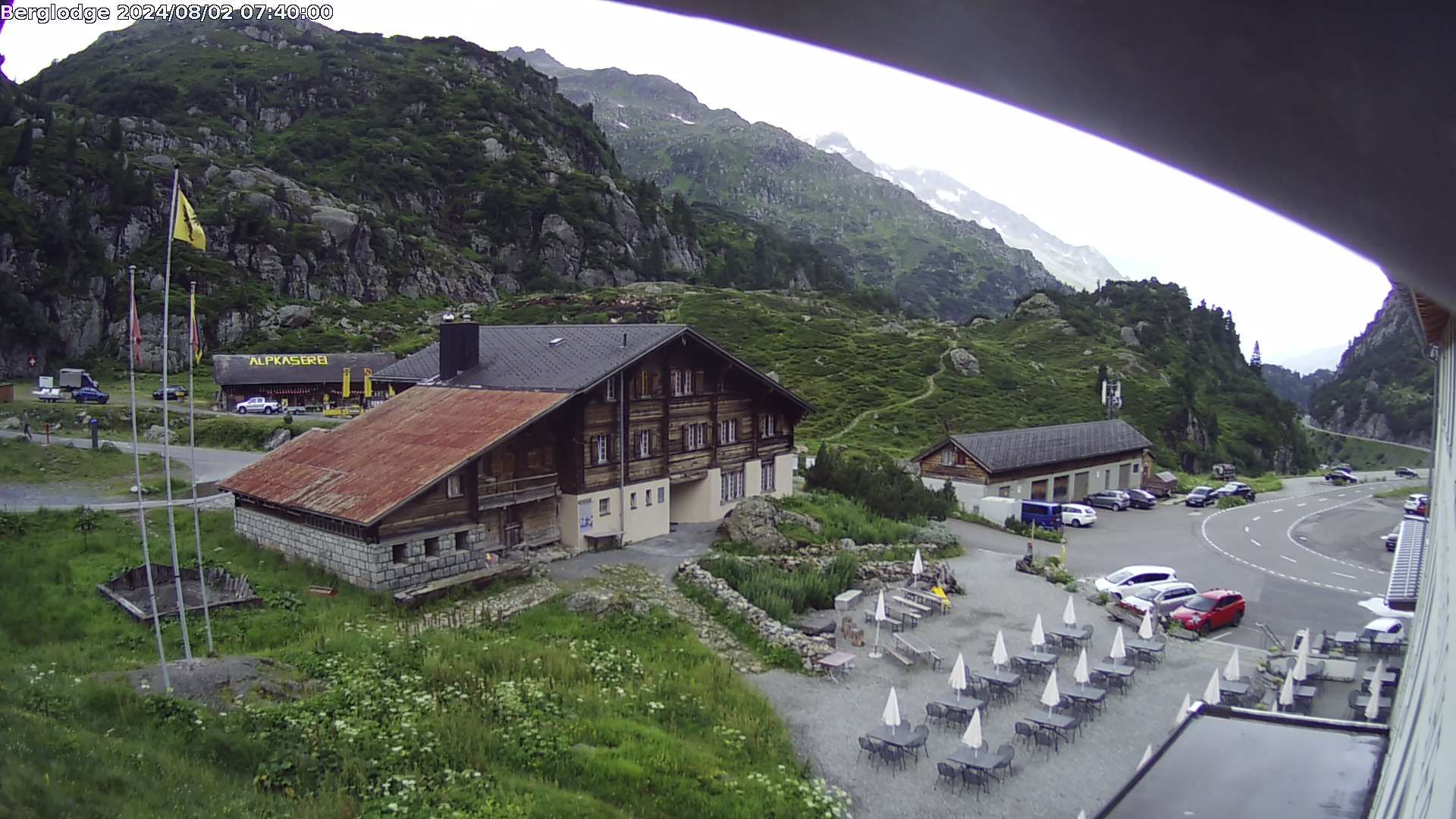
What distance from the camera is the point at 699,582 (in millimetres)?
21719

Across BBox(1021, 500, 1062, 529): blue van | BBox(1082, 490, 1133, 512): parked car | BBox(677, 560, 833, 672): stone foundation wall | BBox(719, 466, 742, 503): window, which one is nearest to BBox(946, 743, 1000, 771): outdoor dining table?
BBox(677, 560, 833, 672): stone foundation wall

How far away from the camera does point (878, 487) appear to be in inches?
1374

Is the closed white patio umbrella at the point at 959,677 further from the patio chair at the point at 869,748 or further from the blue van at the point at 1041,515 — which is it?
the blue van at the point at 1041,515

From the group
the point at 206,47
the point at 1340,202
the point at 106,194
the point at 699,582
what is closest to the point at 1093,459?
the point at 699,582

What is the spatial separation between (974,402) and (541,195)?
3466 inches

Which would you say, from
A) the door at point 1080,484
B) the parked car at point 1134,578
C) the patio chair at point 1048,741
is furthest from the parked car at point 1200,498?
the patio chair at point 1048,741

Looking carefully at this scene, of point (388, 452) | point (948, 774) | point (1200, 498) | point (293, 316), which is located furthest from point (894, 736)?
point (293, 316)

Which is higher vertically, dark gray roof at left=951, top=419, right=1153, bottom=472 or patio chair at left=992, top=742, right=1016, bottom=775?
dark gray roof at left=951, top=419, right=1153, bottom=472

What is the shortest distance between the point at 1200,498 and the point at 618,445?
38.0m

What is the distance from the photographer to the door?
47.2 meters

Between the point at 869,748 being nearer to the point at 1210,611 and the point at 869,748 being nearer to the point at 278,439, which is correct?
the point at 1210,611

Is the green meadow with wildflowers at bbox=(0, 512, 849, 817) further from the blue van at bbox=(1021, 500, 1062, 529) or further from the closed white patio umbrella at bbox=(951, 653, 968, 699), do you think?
the blue van at bbox=(1021, 500, 1062, 529)

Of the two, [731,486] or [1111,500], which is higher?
[731,486]

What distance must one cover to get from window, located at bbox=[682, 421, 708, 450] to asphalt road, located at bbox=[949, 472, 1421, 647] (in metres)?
11.7
